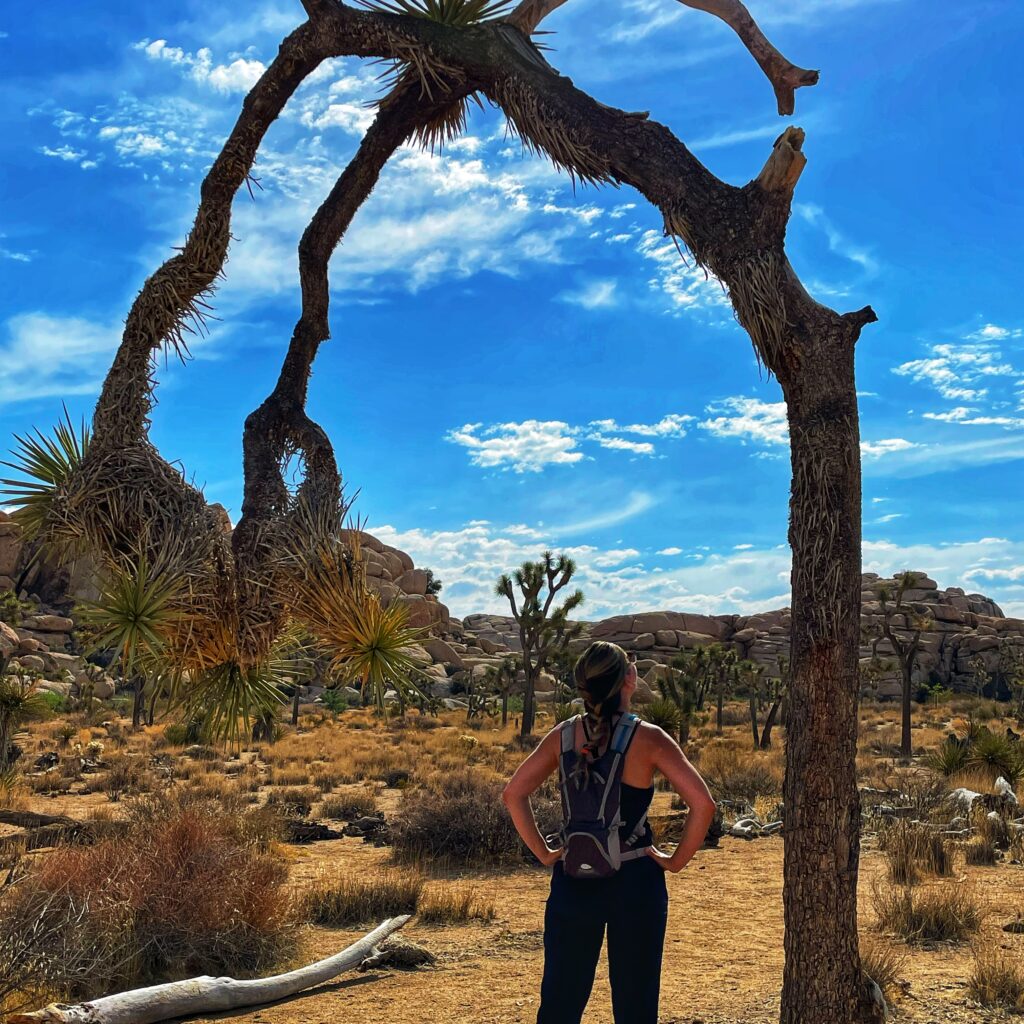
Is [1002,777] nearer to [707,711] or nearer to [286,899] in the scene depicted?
[286,899]

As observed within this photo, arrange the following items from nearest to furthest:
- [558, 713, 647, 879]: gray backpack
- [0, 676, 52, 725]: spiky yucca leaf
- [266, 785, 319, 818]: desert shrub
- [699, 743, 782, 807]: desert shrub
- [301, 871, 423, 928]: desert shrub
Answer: [558, 713, 647, 879]: gray backpack
[301, 871, 423, 928]: desert shrub
[266, 785, 319, 818]: desert shrub
[699, 743, 782, 807]: desert shrub
[0, 676, 52, 725]: spiky yucca leaf

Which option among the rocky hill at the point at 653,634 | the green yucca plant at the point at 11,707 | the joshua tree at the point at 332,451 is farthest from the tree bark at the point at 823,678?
the rocky hill at the point at 653,634

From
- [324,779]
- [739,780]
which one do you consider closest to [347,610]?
[739,780]

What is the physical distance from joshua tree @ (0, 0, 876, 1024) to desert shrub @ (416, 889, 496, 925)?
4623 millimetres

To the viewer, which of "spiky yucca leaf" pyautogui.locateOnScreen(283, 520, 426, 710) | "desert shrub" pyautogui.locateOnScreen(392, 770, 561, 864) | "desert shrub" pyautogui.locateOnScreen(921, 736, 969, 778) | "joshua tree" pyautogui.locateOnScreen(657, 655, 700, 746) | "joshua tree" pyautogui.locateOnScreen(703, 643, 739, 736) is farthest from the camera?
"joshua tree" pyautogui.locateOnScreen(703, 643, 739, 736)

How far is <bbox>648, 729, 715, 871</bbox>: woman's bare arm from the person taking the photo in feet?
11.7

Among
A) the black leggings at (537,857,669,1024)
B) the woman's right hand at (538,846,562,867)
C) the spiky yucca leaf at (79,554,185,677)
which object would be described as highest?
the spiky yucca leaf at (79,554,185,677)

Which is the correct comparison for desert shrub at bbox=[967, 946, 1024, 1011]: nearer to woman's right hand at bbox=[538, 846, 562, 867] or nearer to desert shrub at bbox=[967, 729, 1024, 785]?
woman's right hand at bbox=[538, 846, 562, 867]

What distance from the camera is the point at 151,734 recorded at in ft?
104

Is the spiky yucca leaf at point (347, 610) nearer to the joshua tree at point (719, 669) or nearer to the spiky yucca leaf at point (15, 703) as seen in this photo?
the spiky yucca leaf at point (15, 703)

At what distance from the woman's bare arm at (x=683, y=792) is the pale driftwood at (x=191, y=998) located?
A: 3.56 m

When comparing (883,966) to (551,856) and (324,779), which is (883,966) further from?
(324,779)

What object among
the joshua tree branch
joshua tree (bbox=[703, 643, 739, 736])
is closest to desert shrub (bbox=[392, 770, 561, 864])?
the joshua tree branch

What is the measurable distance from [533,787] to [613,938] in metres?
0.65
